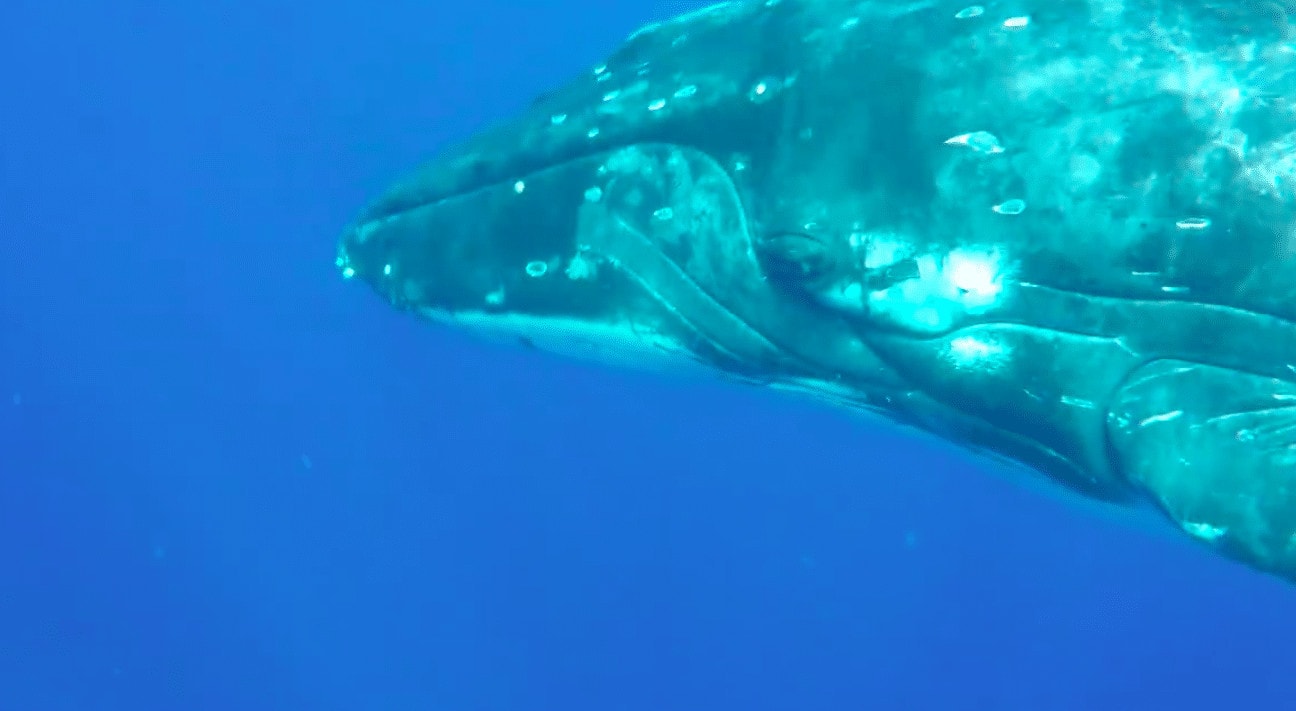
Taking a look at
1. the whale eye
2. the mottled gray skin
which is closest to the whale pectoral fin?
the mottled gray skin

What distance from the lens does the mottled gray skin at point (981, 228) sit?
18.1 feet

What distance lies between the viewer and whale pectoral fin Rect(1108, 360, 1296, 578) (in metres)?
5.14

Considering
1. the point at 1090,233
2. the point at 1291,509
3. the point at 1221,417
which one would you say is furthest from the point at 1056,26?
the point at 1291,509

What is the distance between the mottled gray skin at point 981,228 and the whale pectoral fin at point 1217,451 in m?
0.01

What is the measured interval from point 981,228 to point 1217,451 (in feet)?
4.93

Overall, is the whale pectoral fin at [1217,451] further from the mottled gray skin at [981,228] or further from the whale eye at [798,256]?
the whale eye at [798,256]

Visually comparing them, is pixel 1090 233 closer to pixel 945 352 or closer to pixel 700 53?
pixel 945 352

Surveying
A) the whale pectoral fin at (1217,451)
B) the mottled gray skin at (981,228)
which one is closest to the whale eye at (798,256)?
the mottled gray skin at (981,228)

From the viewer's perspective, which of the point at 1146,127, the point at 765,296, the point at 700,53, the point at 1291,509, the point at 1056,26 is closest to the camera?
the point at 1291,509

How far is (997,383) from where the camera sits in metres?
6.09

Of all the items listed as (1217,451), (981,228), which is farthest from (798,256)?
(1217,451)

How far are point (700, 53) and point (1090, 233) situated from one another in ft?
8.48

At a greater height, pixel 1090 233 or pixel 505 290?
pixel 505 290

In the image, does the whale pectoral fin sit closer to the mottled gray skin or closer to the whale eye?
the mottled gray skin
